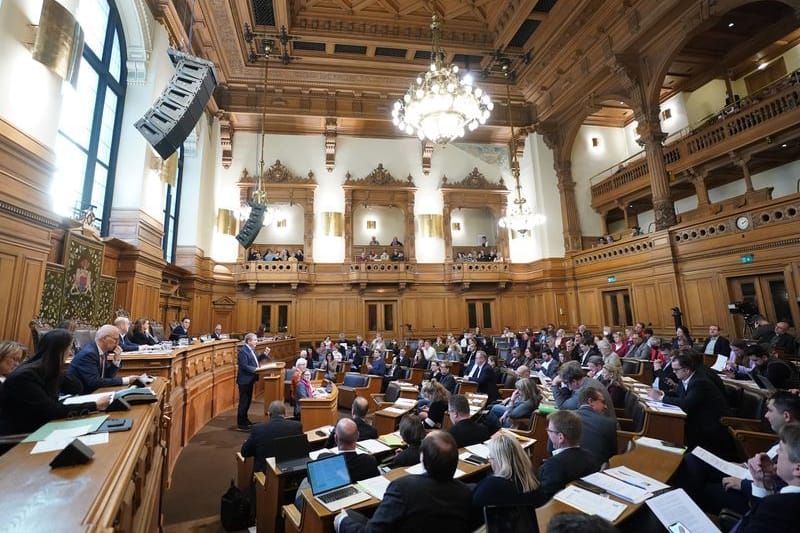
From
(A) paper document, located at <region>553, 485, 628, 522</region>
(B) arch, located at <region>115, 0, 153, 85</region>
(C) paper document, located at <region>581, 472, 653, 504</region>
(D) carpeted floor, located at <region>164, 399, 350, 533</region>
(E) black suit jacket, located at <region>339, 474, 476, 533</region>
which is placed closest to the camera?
(E) black suit jacket, located at <region>339, 474, 476, 533</region>

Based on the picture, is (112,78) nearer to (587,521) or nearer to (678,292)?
(587,521)

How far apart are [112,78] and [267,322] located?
7900 millimetres

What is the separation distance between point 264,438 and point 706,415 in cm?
403

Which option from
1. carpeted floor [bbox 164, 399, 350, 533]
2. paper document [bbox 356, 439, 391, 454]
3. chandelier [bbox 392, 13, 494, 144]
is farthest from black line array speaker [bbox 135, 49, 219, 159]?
paper document [bbox 356, 439, 391, 454]

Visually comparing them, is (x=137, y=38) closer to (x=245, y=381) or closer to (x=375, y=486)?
(x=245, y=381)

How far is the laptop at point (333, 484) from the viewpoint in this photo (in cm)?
212

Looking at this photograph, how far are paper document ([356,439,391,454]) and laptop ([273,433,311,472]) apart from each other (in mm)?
441

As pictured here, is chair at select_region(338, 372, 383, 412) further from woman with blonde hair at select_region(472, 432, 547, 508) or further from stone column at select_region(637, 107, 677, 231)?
stone column at select_region(637, 107, 677, 231)

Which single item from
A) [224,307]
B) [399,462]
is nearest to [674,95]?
[399,462]

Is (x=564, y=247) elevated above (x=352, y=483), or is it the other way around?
(x=564, y=247)

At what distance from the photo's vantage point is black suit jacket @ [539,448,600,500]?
216 centimetres

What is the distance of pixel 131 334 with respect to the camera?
6.08m

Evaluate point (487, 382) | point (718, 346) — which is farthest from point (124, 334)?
point (718, 346)

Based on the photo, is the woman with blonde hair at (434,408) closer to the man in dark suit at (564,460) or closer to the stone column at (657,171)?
the man in dark suit at (564,460)
